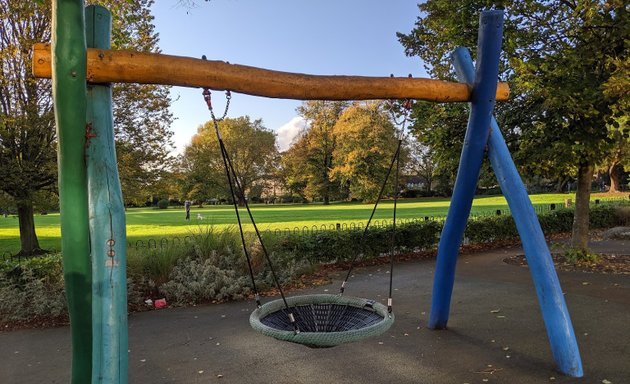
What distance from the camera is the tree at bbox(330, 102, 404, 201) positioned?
41.0 meters

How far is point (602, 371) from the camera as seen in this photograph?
3.98 m

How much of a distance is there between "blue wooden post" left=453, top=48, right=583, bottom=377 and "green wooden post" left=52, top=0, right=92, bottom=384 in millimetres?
3488

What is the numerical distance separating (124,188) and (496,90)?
40.4 ft

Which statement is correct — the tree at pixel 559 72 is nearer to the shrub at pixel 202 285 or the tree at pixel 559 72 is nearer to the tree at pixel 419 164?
the shrub at pixel 202 285

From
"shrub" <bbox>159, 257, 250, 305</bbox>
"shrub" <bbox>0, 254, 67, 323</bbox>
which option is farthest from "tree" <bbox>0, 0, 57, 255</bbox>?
"shrub" <bbox>159, 257, 250, 305</bbox>

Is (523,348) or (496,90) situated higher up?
(496,90)

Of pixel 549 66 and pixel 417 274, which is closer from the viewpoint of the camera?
pixel 549 66

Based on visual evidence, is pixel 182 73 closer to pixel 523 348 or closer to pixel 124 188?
pixel 523 348

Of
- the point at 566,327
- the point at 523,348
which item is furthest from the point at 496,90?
A: the point at 523,348

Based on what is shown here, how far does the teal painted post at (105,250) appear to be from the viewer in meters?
2.58

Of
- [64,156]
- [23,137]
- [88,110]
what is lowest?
[64,156]

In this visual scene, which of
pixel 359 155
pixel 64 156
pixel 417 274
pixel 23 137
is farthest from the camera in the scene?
pixel 359 155

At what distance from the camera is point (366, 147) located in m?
41.5

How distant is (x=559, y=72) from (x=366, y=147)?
3393cm
